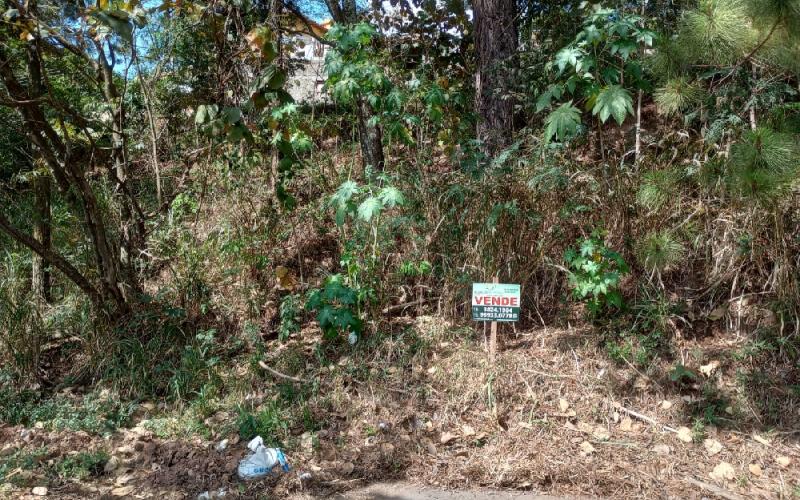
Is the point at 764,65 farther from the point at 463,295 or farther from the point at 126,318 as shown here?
the point at 126,318

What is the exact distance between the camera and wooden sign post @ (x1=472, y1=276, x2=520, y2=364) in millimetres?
4238

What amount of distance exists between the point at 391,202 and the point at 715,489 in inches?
102

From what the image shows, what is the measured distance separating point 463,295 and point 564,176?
3.92 ft

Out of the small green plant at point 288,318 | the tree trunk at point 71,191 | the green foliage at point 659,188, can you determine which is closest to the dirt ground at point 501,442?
the small green plant at point 288,318

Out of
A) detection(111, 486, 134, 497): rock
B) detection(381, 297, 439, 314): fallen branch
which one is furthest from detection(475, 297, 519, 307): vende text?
detection(111, 486, 134, 497): rock

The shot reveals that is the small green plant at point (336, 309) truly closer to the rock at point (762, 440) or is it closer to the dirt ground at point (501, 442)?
the dirt ground at point (501, 442)

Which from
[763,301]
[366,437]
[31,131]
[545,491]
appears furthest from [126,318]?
[763,301]

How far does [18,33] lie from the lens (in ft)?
15.8

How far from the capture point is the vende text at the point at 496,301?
424cm

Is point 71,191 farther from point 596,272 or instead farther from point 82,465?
point 596,272

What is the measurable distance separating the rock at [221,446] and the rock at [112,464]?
592 mm

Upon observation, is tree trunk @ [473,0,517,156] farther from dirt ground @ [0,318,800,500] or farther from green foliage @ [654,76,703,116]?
dirt ground @ [0,318,800,500]

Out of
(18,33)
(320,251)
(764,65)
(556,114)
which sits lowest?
(320,251)

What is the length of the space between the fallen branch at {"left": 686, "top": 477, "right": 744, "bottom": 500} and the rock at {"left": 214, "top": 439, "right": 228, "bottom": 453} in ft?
8.98
